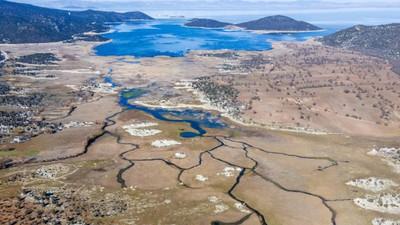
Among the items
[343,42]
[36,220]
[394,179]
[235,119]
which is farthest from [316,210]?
[343,42]

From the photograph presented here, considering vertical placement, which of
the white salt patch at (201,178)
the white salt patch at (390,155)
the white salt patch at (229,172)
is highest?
the white salt patch at (390,155)

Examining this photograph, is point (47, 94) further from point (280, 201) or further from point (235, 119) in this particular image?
point (280, 201)

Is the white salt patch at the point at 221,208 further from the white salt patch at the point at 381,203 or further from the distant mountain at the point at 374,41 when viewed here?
the distant mountain at the point at 374,41

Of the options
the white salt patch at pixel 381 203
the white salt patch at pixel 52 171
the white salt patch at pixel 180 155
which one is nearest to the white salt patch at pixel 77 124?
the white salt patch at pixel 52 171

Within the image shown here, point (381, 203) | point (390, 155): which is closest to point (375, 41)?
point (390, 155)

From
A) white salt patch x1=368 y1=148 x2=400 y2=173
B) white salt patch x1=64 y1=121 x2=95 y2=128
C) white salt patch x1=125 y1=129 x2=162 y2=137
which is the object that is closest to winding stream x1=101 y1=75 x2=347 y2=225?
white salt patch x1=125 y1=129 x2=162 y2=137

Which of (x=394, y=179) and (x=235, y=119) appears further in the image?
(x=235, y=119)

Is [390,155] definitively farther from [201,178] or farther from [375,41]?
[375,41]
